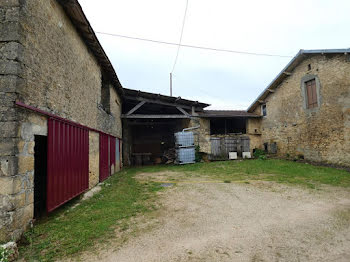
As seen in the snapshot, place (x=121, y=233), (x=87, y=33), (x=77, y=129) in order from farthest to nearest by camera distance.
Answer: (x=87, y=33) → (x=77, y=129) → (x=121, y=233)

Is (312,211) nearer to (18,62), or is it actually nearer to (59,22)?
(18,62)

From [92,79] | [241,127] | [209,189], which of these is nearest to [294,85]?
[241,127]

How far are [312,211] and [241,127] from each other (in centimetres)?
1240

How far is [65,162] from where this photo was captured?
4.32m

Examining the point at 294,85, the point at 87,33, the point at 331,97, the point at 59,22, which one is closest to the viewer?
the point at 59,22

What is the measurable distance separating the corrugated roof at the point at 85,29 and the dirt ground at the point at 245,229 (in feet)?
17.3

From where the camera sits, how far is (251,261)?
7.82 ft

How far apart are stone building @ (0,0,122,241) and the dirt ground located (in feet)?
5.71

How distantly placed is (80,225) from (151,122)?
42.5ft

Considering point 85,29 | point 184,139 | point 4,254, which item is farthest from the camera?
point 184,139

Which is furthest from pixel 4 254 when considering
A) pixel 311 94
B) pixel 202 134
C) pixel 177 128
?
pixel 177 128

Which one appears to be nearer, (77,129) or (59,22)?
(59,22)

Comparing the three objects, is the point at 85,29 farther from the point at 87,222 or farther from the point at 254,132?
the point at 254,132

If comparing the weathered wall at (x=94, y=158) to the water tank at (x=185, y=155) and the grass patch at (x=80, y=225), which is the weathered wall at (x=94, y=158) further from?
the water tank at (x=185, y=155)
